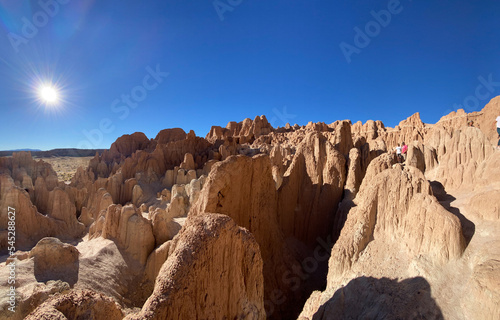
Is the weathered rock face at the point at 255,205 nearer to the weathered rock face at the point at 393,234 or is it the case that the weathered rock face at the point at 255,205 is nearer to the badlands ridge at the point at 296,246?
the badlands ridge at the point at 296,246

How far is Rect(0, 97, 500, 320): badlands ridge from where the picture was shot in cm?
612

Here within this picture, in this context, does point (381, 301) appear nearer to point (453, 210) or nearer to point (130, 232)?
point (453, 210)

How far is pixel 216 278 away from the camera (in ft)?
20.0

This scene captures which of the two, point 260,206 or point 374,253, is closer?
point 374,253

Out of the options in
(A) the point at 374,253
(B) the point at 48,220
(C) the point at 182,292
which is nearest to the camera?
(C) the point at 182,292

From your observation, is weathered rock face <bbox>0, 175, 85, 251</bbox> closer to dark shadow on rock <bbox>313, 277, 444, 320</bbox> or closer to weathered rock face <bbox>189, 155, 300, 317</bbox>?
weathered rock face <bbox>189, 155, 300, 317</bbox>

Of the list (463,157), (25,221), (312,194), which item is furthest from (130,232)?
(463,157)

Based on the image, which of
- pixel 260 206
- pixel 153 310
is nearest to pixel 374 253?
pixel 260 206

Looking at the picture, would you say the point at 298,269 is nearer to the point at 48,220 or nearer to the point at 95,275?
the point at 95,275

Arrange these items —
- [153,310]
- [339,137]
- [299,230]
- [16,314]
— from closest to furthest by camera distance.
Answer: [153,310], [16,314], [299,230], [339,137]

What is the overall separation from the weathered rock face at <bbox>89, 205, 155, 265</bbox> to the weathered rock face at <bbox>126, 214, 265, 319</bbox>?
9285mm

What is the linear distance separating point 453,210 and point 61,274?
16.5 meters

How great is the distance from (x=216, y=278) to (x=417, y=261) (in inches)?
272

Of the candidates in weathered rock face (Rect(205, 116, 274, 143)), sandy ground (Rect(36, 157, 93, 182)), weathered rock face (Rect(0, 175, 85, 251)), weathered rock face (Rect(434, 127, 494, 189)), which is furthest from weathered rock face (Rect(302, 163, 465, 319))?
sandy ground (Rect(36, 157, 93, 182))
